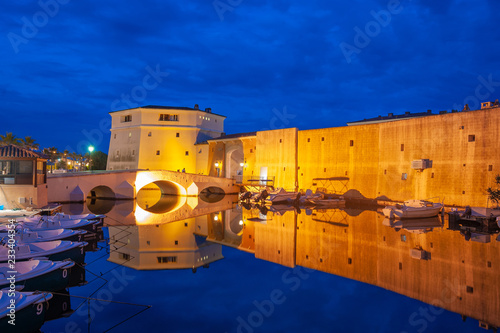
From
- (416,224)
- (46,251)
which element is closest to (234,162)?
(416,224)

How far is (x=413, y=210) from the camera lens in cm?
2231

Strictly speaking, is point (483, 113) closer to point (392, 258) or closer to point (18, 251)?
point (392, 258)

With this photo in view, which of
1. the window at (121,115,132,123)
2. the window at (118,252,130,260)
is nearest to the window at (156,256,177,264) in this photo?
Result: the window at (118,252,130,260)

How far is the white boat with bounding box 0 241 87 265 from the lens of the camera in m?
8.71

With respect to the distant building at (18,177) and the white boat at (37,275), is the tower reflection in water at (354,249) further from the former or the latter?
the distant building at (18,177)

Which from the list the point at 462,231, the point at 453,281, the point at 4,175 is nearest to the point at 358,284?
the point at 453,281

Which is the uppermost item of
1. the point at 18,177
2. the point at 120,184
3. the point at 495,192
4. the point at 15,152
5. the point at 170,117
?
the point at 170,117

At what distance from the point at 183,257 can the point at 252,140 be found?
29467mm

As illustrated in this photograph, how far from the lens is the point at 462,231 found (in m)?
18.1

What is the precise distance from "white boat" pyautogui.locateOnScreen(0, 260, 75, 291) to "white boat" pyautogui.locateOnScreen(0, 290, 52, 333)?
988 mm

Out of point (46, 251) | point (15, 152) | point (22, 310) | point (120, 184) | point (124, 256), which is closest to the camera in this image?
point (22, 310)

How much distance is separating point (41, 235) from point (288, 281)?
7.85 m

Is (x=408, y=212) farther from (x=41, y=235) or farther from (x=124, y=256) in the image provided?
(x=41, y=235)

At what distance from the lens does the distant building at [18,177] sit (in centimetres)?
1918
